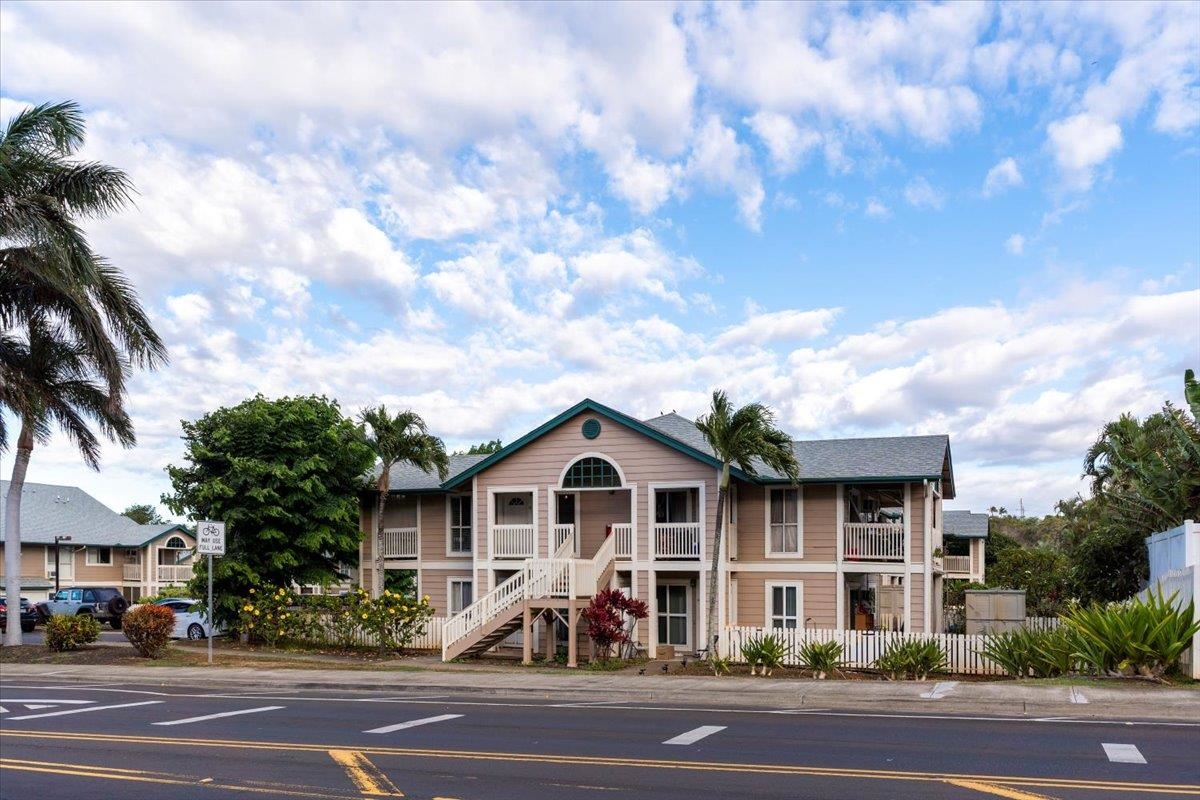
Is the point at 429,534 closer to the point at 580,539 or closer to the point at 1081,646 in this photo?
the point at 580,539

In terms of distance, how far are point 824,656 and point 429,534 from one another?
50.3 ft

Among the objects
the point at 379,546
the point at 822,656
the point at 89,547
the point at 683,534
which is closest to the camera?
the point at 822,656

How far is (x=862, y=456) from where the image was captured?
2925cm

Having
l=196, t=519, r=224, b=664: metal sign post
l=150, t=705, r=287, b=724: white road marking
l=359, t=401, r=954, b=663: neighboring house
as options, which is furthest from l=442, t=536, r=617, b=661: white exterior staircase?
l=150, t=705, r=287, b=724: white road marking

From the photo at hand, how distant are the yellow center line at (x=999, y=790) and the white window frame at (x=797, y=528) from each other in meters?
18.5

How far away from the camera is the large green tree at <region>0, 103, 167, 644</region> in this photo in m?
26.5

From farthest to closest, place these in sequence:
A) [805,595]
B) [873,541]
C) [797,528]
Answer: [797,528]
[805,595]
[873,541]

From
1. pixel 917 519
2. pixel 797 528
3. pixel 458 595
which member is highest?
pixel 917 519

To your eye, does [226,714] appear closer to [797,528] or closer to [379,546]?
[379,546]

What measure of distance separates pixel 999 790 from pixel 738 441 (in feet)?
50.5

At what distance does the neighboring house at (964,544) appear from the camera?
151 feet

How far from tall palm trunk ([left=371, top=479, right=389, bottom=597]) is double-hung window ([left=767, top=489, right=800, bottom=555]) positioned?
1077cm

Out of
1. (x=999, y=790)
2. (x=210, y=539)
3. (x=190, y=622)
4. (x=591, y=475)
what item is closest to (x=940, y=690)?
(x=999, y=790)

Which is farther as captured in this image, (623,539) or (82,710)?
(623,539)
